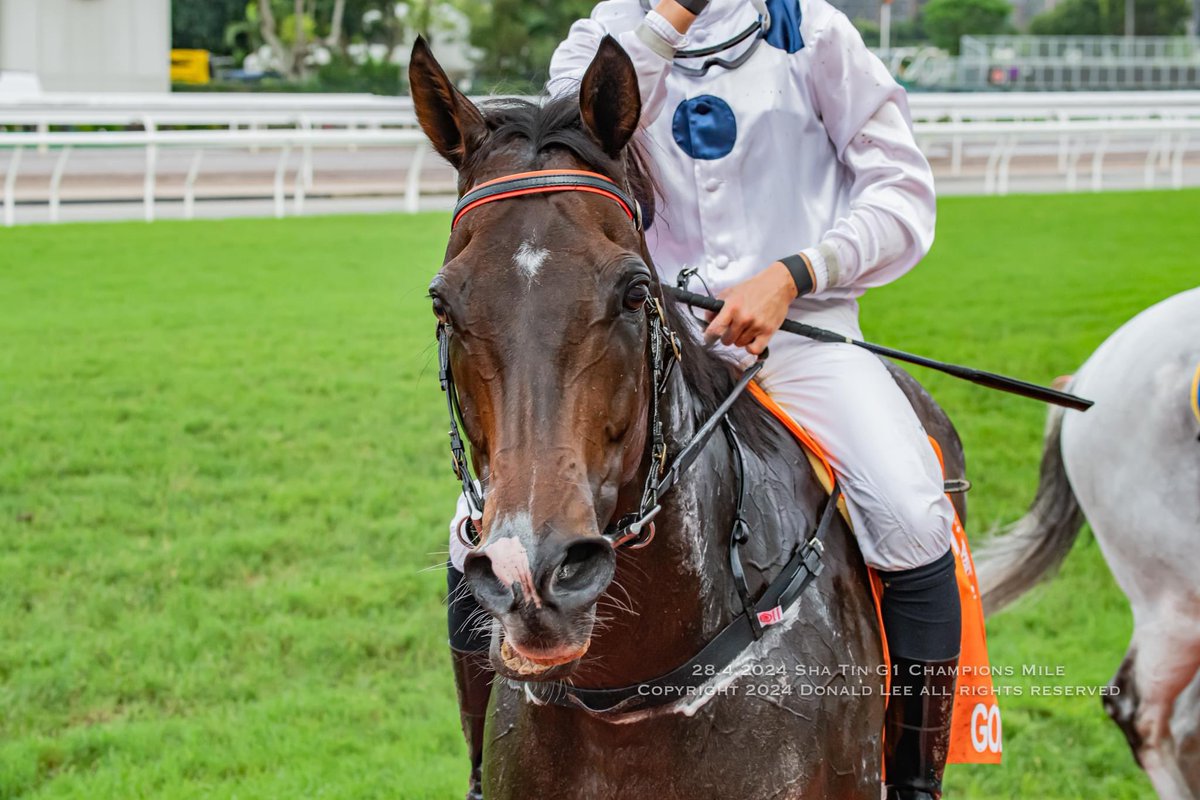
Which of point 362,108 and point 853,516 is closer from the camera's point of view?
point 853,516

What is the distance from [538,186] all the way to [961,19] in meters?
68.4

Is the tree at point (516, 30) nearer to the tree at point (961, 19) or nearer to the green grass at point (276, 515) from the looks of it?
the green grass at point (276, 515)

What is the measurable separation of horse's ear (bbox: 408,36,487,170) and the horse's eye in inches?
16.1

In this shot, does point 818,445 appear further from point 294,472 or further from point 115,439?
point 115,439

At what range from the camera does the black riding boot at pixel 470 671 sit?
2713mm

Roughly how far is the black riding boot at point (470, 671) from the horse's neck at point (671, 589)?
52 centimetres

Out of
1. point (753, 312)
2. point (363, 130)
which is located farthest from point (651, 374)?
point (363, 130)

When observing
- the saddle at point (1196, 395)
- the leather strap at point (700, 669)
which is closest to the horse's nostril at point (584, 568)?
the leather strap at point (700, 669)

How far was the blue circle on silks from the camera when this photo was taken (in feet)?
8.64

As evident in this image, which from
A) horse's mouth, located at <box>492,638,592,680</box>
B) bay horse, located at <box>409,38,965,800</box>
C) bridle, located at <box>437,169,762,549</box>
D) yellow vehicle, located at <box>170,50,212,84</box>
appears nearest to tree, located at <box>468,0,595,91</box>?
yellow vehicle, located at <box>170,50,212,84</box>

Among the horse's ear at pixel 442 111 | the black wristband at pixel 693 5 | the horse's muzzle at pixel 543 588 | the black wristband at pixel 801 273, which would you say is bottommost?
the horse's muzzle at pixel 543 588

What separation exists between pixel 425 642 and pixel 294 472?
2.29 metres

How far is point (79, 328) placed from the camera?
32.9 feet

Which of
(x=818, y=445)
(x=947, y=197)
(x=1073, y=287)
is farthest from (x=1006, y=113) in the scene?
(x=818, y=445)
